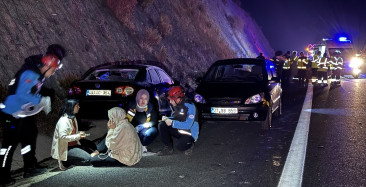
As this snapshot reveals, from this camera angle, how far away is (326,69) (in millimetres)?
20703

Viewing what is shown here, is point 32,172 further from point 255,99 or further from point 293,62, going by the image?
point 293,62

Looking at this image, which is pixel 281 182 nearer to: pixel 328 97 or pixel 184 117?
pixel 184 117

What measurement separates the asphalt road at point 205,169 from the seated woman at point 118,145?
0.11 metres

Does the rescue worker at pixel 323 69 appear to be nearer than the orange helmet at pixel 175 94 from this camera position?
No

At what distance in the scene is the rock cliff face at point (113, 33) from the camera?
13391 millimetres

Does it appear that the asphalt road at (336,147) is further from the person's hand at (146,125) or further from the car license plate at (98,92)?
the car license plate at (98,92)

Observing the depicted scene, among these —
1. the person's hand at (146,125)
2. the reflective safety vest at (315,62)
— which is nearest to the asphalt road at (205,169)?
the person's hand at (146,125)

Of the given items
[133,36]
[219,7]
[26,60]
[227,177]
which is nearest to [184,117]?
[227,177]

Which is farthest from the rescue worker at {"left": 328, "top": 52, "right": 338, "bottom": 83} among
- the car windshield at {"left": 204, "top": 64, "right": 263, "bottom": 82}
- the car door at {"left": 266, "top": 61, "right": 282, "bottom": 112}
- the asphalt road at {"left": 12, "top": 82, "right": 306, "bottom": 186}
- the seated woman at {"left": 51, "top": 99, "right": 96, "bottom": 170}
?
the seated woman at {"left": 51, "top": 99, "right": 96, "bottom": 170}

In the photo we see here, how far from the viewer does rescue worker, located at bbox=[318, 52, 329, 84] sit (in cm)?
2041

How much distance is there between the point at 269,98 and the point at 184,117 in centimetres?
286

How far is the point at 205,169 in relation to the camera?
5.91m

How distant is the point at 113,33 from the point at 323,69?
1042 centimetres

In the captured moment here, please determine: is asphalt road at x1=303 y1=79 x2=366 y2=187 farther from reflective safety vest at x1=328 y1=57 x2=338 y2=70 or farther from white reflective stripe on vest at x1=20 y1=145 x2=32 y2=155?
reflective safety vest at x1=328 y1=57 x2=338 y2=70
